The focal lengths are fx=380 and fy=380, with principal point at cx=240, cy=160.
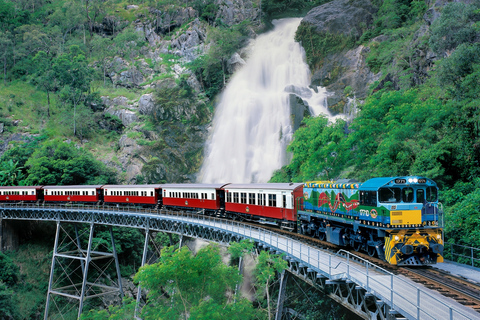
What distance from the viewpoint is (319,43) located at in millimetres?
70250

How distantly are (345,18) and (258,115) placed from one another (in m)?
25.4

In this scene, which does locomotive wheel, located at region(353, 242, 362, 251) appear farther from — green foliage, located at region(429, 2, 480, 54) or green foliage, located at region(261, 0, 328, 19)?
green foliage, located at region(261, 0, 328, 19)

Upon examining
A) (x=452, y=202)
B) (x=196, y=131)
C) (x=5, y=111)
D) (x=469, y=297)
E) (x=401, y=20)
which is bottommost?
(x=469, y=297)

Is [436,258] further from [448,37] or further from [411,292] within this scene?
[448,37]

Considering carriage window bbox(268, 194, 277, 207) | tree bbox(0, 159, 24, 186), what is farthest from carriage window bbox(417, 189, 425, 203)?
tree bbox(0, 159, 24, 186)

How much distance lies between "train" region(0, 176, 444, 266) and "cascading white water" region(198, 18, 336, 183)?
25.4 meters

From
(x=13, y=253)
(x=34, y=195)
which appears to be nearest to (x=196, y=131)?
(x=34, y=195)

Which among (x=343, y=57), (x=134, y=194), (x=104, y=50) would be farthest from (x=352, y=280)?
(x=104, y=50)

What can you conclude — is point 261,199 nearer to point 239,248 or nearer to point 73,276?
point 239,248

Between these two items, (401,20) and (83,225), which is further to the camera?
(401,20)

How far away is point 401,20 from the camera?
63.0m

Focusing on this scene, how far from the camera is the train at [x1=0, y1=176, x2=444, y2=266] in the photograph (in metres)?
15.7

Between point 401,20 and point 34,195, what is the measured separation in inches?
2385

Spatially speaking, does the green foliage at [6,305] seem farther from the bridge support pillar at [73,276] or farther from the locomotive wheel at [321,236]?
the locomotive wheel at [321,236]
